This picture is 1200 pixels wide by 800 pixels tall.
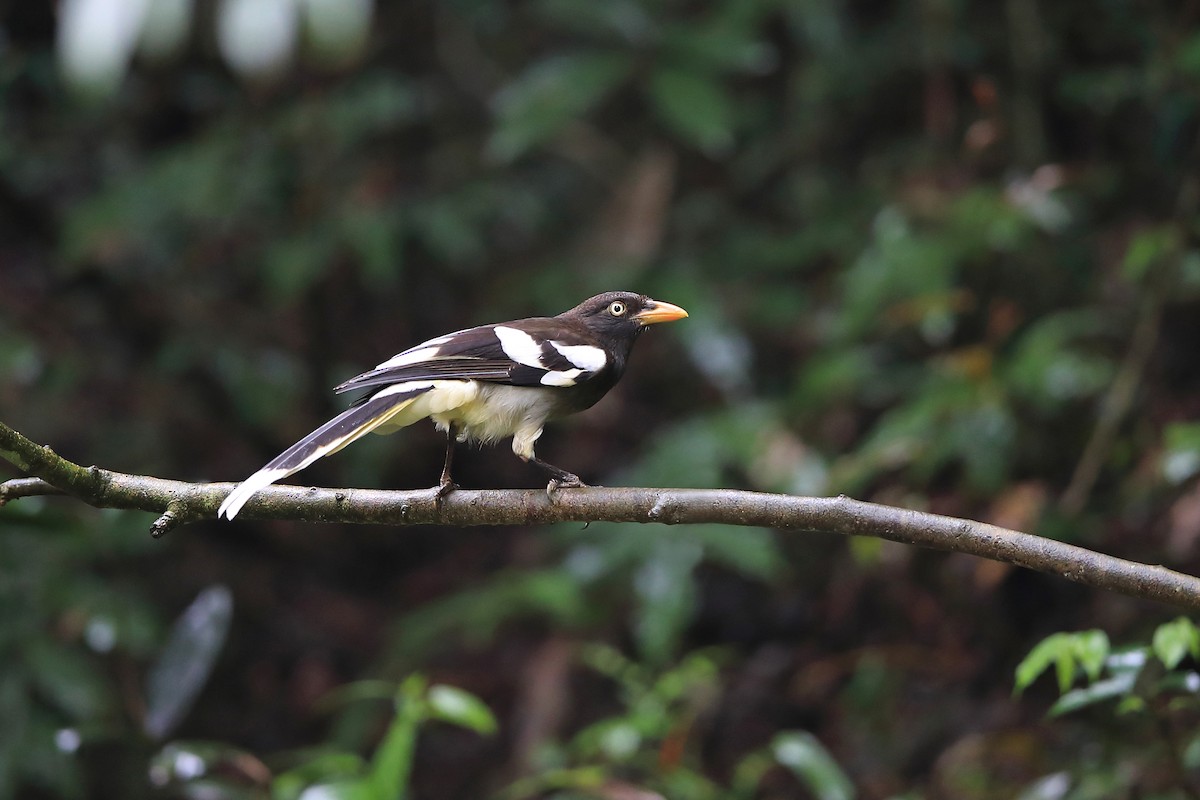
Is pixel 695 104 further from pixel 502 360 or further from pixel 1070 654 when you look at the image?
pixel 1070 654

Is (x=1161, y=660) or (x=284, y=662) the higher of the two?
(x=1161, y=660)

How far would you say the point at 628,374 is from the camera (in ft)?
22.3

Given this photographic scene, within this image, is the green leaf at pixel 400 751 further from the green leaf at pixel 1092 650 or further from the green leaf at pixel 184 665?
the green leaf at pixel 1092 650

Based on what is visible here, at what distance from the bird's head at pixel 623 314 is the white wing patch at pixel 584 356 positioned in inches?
9.2

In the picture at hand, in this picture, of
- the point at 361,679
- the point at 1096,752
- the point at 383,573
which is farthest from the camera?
the point at 383,573

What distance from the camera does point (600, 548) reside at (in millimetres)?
4656

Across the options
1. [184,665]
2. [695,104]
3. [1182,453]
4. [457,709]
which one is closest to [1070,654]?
[1182,453]

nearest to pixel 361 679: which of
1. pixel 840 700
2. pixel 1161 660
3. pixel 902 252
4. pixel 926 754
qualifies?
pixel 840 700

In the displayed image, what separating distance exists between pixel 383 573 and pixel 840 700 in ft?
10.2

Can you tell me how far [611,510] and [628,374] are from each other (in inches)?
167

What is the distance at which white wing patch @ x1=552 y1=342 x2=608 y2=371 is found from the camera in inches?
125

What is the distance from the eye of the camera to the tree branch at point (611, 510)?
2.30 metres

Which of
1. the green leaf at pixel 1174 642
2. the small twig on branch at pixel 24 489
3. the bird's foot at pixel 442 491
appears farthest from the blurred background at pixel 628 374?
the bird's foot at pixel 442 491

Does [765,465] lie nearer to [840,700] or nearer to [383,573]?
[840,700]
